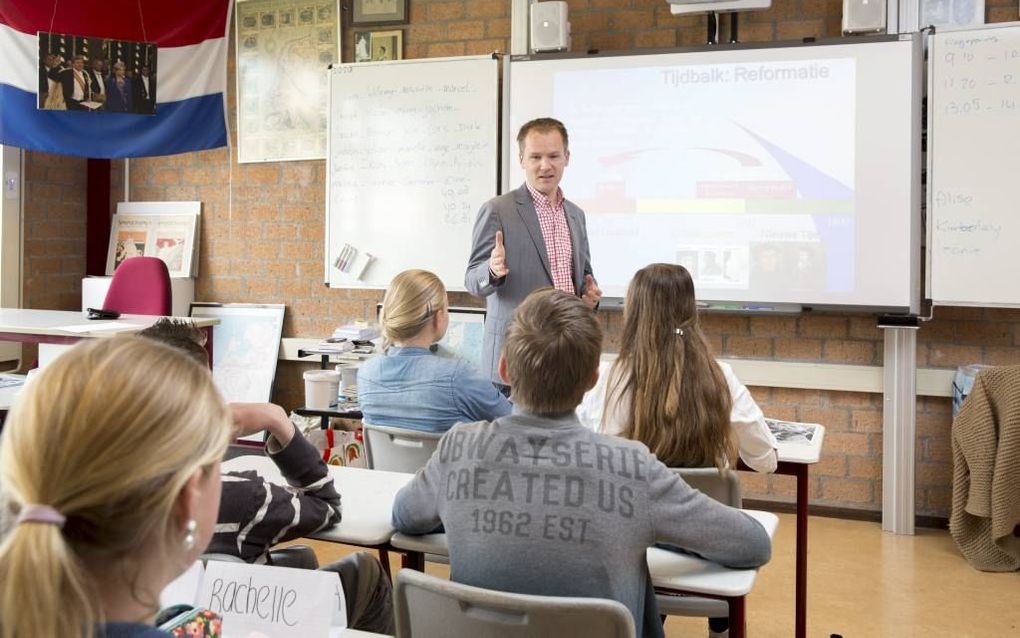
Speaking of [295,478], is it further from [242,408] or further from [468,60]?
[468,60]

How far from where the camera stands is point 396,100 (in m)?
4.61

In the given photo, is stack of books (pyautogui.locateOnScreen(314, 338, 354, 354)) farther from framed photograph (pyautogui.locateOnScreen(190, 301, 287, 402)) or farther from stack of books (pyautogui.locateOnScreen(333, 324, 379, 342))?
framed photograph (pyautogui.locateOnScreen(190, 301, 287, 402))

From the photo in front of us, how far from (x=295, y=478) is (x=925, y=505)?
10.5ft

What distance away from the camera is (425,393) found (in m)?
2.45

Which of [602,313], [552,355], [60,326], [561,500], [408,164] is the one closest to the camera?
[561,500]

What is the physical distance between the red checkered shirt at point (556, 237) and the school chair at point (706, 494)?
60.9 inches

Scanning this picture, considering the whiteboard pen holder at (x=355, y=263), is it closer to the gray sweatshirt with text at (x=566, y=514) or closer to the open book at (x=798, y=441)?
the open book at (x=798, y=441)

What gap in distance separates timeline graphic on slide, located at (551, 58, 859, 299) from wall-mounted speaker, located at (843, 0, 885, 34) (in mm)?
134

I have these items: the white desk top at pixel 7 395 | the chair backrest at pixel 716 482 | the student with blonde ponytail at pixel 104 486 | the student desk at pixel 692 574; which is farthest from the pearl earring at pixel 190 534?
the white desk top at pixel 7 395

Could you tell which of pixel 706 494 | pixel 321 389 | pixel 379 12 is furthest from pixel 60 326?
pixel 706 494

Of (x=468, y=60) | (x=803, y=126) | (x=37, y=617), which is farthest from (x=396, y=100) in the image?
(x=37, y=617)

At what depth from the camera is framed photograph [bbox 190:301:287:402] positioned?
5.05 meters

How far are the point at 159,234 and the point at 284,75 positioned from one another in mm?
1143

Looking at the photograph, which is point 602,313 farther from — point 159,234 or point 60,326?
point 159,234
